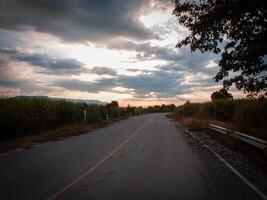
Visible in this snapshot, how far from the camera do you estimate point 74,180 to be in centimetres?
883

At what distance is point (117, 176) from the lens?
9.42 meters

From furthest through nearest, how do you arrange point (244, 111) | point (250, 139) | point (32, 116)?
point (244, 111)
point (32, 116)
point (250, 139)

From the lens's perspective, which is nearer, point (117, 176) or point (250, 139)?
point (117, 176)

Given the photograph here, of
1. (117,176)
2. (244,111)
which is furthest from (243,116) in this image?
(117,176)

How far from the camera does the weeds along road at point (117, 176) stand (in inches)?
298

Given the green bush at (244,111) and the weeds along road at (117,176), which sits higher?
the green bush at (244,111)

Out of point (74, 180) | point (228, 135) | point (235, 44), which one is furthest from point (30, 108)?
point (74, 180)

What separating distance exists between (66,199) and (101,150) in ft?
25.7

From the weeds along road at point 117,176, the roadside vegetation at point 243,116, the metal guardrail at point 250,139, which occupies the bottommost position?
the weeds along road at point 117,176

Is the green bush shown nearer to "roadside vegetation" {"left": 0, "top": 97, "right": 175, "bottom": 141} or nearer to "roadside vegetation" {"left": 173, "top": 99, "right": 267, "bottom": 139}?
"roadside vegetation" {"left": 173, "top": 99, "right": 267, "bottom": 139}

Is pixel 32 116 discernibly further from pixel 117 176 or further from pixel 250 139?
pixel 117 176

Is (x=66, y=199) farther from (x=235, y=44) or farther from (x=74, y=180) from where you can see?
(x=235, y=44)

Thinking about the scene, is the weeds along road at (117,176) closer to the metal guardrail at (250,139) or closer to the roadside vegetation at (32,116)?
the metal guardrail at (250,139)

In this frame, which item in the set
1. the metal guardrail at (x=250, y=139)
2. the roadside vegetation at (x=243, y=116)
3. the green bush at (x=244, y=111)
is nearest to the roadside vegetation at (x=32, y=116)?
the roadside vegetation at (x=243, y=116)
